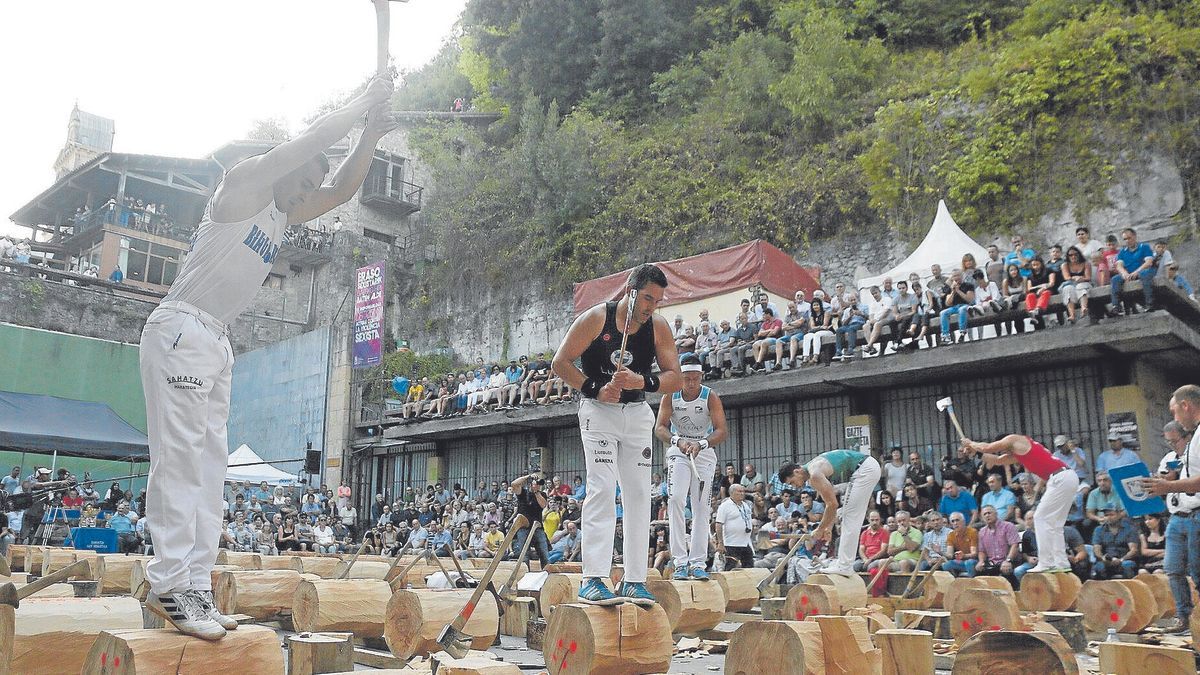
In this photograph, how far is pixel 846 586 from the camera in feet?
24.8

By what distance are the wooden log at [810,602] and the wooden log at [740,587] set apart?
1.09m

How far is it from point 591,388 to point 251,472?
68.4 feet

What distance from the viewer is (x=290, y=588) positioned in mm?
7395

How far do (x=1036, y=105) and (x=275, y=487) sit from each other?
22.7 meters

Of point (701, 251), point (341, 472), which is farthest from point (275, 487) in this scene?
point (701, 251)

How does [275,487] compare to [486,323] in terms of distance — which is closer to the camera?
[275,487]

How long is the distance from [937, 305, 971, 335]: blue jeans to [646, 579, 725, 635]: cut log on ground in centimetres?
854

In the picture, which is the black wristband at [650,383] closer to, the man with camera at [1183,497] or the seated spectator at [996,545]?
the man with camera at [1183,497]

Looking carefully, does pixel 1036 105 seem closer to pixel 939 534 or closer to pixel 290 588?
pixel 939 534

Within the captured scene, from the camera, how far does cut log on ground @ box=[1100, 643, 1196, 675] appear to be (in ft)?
11.5

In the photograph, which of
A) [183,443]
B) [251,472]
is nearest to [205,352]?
[183,443]

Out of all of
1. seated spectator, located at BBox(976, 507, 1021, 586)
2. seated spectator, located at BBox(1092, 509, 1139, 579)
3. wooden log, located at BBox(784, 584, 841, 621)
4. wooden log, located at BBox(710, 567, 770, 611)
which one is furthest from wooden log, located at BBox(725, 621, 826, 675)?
seated spectator, located at BBox(1092, 509, 1139, 579)

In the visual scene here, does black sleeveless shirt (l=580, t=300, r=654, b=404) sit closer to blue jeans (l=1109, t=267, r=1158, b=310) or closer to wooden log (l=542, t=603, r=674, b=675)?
wooden log (l=542, t=603, r=674, b=675)

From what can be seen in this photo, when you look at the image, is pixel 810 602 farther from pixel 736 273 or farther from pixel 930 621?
pixel 736 273
